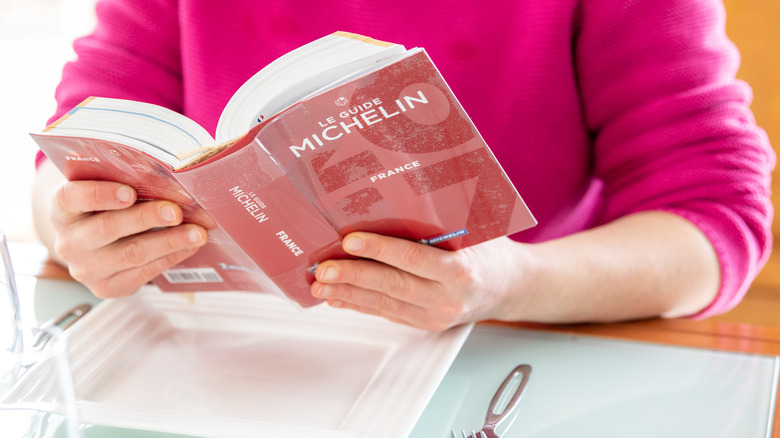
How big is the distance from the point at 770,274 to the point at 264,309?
3.09 feet

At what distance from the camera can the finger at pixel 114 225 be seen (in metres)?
0.71

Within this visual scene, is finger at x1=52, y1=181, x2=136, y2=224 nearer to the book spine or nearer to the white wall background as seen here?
the book spine

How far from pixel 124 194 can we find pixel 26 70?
2217 millimetres

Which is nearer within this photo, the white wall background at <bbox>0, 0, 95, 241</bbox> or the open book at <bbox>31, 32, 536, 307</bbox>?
the open book at <bbox>31, 32, 536, 307</bbox>

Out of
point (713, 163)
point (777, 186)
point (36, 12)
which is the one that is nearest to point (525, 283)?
point (713, 163)

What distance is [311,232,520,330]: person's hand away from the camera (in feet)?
2.20

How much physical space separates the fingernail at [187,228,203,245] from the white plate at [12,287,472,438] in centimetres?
14

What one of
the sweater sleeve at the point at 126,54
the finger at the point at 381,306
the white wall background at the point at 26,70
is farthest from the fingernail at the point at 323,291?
the white wall background at the point at 26,70

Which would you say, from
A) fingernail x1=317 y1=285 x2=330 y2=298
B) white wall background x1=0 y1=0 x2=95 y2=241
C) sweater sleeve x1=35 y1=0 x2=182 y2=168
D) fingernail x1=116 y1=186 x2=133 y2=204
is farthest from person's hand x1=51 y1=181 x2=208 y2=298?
white wall background x1=0 y1=0 x2=95 y2=241

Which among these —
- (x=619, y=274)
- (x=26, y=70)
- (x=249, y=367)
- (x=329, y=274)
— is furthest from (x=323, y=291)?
(x=26, y=70)

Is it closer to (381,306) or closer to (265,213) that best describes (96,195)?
(265,213)

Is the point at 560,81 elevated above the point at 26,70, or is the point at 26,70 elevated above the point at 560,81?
the point at 26,70

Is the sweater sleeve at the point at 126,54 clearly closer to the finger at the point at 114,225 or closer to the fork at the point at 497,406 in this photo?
the finger at the point at 114,225

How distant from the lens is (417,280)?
709 mm
